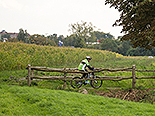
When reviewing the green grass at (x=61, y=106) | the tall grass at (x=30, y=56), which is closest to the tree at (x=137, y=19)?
the green grass at (x=61, y=106)

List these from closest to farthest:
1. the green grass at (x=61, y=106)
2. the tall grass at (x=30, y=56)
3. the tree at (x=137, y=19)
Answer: the green grass at (x=61, y=106)
the tree at (x=137, y=19)
the tall grass at (x=30, y=56)

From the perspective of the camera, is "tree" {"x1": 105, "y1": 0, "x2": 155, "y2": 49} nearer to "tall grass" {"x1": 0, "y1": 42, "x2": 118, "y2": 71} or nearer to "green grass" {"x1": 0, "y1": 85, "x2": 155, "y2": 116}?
"green grass" {"x1": 0, "y1": 85, "x2": 155, "y2": 116}

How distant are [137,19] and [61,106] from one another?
9.98 meters

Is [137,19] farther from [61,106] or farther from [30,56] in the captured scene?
[30,56]

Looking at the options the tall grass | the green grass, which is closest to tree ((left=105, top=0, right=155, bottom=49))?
the green grass

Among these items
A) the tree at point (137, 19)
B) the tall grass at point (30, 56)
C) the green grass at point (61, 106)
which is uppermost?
the tree at point (137, 19)

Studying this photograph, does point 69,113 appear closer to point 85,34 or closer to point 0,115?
point 0,115

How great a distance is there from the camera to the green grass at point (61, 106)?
652 cm

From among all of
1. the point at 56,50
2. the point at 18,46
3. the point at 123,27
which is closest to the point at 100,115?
the point at 123,27

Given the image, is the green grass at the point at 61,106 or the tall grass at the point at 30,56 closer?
the green grass at the point at 61,106

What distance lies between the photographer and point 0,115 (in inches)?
224

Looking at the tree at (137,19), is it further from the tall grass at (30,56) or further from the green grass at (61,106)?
the tall grass at (30,56)

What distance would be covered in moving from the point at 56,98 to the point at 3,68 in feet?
39.4

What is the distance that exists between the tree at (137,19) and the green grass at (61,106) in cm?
660
